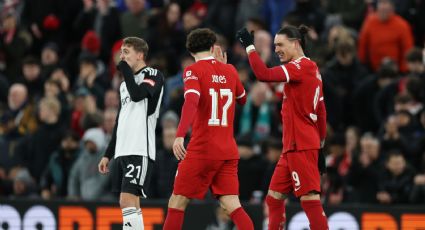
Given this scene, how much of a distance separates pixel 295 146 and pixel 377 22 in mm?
7394

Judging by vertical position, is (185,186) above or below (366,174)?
above

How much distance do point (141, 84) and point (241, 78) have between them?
6.55 meters

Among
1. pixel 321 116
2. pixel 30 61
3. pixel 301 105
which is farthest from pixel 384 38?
pixel 301 105

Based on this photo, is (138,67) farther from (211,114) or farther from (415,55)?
(415,55)

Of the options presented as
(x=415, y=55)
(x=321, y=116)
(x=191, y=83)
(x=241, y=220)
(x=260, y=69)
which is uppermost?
(x=415, y=55)

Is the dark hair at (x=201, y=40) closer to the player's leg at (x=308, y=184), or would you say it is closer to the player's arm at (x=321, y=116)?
the player's arm at (x=321, y=116)

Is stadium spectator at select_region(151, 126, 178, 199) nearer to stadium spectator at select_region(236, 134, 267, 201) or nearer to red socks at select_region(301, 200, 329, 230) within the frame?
stadium spectator at select_region(236, 134, 267, 201)

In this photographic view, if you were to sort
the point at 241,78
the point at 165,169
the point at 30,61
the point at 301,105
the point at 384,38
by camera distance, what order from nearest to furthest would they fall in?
1. the point at 301,105
2. the point at 165,169
3. the point at 241,78
4. the point at 384,38
5. the point at 30,61

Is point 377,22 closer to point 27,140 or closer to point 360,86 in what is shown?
point 360,86

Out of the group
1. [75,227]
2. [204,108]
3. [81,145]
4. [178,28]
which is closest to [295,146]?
[204,108]

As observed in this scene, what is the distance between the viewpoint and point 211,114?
12.1 meters

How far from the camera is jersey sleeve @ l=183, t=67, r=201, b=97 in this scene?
11.9 m

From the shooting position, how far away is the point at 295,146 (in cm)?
1218

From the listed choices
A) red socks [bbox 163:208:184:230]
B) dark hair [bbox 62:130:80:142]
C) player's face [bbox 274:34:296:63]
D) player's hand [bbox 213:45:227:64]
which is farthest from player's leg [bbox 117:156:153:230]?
dark hair [bbox 62:130:80:142]
